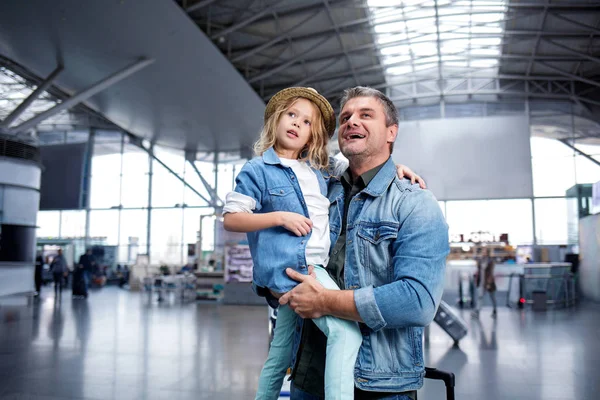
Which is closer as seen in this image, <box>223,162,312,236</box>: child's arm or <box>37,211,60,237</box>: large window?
<box>223,162,312,236</box>: child's arm

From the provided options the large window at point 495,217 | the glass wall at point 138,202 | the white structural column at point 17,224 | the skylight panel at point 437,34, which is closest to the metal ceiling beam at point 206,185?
the glass wall at point 138,202

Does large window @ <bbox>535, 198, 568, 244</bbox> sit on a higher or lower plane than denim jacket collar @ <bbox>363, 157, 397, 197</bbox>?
higher

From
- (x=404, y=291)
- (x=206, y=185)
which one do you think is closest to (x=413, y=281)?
(x=404, y=291)

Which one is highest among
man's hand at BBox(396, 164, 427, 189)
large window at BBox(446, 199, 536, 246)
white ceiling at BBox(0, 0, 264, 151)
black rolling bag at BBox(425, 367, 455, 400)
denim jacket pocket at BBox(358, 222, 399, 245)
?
white ceiling at BBox(0, 0, 264, 151)

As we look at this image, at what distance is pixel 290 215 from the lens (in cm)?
163

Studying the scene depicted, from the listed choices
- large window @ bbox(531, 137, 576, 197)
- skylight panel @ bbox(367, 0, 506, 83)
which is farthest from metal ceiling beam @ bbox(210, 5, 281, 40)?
large window @ bbox(531, 137, 576, 197)

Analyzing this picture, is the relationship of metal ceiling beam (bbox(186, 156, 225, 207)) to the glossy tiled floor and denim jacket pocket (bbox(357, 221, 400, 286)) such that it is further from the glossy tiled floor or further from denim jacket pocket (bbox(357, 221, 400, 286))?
denim jacket pocket (bbox(357, 221, 400, 286))

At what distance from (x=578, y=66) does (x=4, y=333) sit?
91.2 ft

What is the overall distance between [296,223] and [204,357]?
19.4ft

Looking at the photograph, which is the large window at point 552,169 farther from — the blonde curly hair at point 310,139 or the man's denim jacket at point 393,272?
the man's denim jacket at point 393,272

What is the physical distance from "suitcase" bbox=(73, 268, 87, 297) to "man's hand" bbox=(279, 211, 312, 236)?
737 inches

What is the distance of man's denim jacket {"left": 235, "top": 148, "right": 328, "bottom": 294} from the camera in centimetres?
161

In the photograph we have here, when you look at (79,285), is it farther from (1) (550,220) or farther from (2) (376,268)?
(1) (550,220)

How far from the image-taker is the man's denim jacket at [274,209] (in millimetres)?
1613
